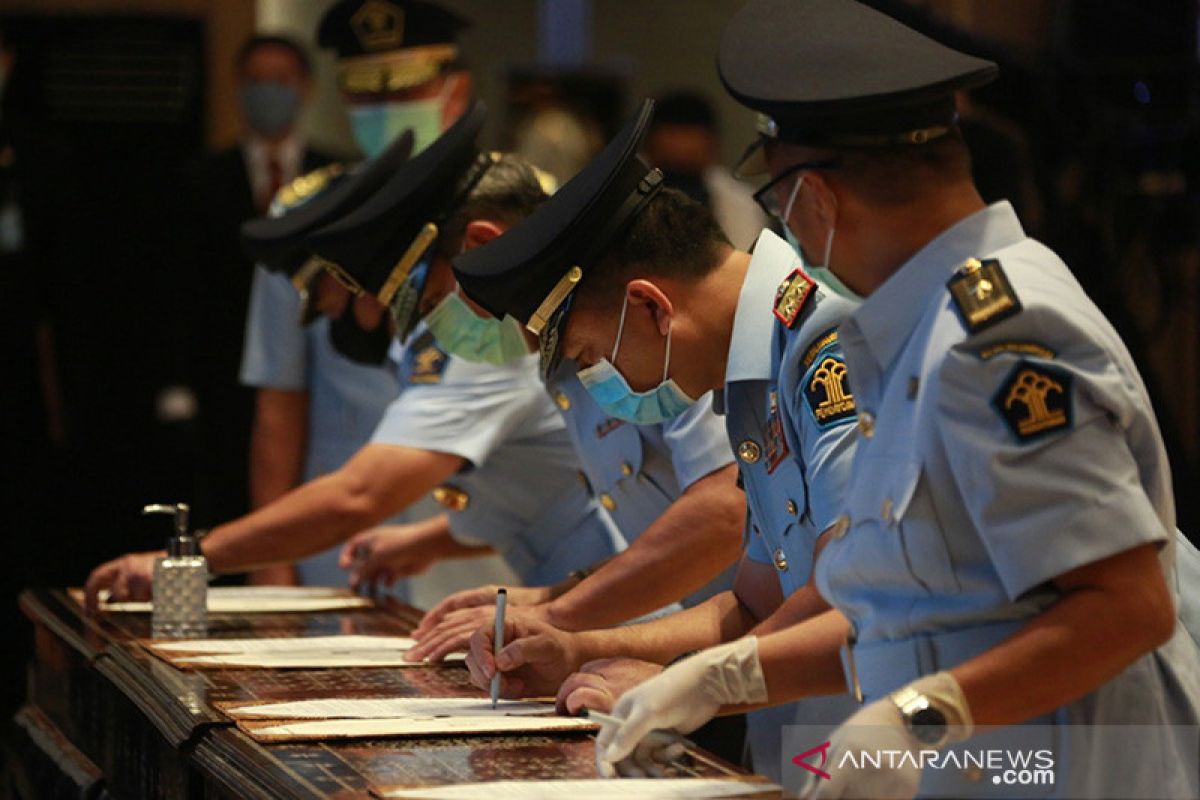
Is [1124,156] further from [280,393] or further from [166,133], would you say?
[166,133]

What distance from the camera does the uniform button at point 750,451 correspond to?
272cm

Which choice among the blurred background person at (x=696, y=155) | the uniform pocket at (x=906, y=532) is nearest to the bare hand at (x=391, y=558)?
the uniform pocket at (x=906, y=532)

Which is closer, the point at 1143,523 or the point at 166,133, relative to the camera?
the point at 1143,523

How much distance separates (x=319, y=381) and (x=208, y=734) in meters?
2.61

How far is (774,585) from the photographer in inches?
110

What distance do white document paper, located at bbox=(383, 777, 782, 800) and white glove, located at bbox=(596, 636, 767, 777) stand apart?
0.05m

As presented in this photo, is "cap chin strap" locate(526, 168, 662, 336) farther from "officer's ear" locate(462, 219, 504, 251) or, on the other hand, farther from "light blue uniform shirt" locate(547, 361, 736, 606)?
"officer's ear" locate(462, 219, 504, 251)

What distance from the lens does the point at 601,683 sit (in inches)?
101

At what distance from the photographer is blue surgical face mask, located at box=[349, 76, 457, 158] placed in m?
5.22

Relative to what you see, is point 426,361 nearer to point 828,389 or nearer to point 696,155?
point 828,389

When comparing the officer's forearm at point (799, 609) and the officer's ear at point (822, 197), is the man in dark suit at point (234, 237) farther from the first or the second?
the officer's ear at point (822, 197)

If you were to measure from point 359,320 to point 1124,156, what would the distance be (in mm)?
3118

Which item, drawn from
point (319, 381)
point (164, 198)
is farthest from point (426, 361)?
point (164, 198)

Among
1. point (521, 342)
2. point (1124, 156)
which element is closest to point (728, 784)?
point (521, 342)
